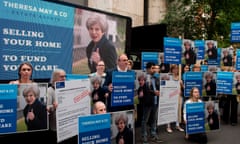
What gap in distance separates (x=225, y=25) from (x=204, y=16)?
1.07m

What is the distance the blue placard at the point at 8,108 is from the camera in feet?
13.2

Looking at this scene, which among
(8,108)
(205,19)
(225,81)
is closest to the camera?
(8,108)

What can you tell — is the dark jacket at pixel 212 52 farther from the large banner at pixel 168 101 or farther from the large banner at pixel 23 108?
the large banner at pixel 23 108

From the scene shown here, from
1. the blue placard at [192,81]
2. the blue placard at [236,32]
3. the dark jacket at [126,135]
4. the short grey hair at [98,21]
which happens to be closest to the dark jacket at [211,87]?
the blue placard at [192,81]

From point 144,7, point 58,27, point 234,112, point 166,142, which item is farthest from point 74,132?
point 144,7

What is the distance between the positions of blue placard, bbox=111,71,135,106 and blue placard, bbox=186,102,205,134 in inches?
63.2

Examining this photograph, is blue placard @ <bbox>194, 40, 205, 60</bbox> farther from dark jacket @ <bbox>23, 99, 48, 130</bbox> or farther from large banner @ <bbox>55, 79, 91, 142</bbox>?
dark jacket @ <bbox>23, 99, 48, 130</bbox>

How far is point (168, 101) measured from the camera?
23.7ft

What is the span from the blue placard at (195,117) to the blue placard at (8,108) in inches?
155

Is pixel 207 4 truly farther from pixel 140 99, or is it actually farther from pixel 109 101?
pixel 109 101

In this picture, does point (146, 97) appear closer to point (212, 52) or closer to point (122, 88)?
point (122, 88)

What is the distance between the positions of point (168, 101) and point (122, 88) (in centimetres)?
165

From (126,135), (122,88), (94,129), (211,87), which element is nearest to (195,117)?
(211,87)

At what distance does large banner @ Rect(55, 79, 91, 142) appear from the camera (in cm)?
455
